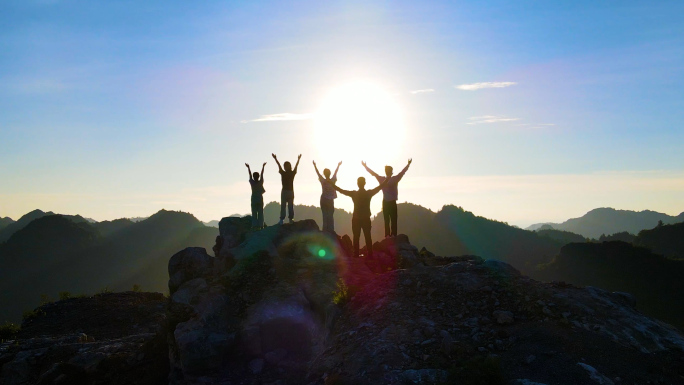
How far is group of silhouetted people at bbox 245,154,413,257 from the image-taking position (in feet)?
46.2

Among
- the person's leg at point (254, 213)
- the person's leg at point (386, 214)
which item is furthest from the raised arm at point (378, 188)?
the person's leg at point (254, 213)

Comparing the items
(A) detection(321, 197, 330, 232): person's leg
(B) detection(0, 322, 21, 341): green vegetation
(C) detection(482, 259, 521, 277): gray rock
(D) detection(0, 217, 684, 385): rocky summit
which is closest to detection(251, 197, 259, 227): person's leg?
(D) detection(0, 217, 684, 385): rocky summit

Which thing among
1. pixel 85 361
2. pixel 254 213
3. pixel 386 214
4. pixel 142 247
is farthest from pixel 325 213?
pixel 142 247

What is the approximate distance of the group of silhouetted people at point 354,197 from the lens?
14.1 m

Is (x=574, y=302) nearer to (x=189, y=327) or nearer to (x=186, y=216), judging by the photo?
(x=189, y=327)

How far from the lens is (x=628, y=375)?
745 centimetres

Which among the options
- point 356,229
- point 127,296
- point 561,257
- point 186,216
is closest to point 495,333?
point 356,229

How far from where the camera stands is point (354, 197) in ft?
46.3

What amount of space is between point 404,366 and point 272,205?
11058cm

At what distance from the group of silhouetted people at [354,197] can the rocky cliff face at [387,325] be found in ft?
3.81

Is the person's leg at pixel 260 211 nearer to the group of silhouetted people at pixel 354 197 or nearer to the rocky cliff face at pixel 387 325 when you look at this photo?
the group of silhouetted people at pixel 354 197

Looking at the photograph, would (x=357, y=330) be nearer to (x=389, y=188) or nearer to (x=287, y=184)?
(x=389, y=188)

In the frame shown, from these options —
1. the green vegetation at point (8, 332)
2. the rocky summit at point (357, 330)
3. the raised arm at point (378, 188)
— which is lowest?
the green vegetation at point (8, 332)

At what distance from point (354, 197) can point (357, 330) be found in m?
5.28
